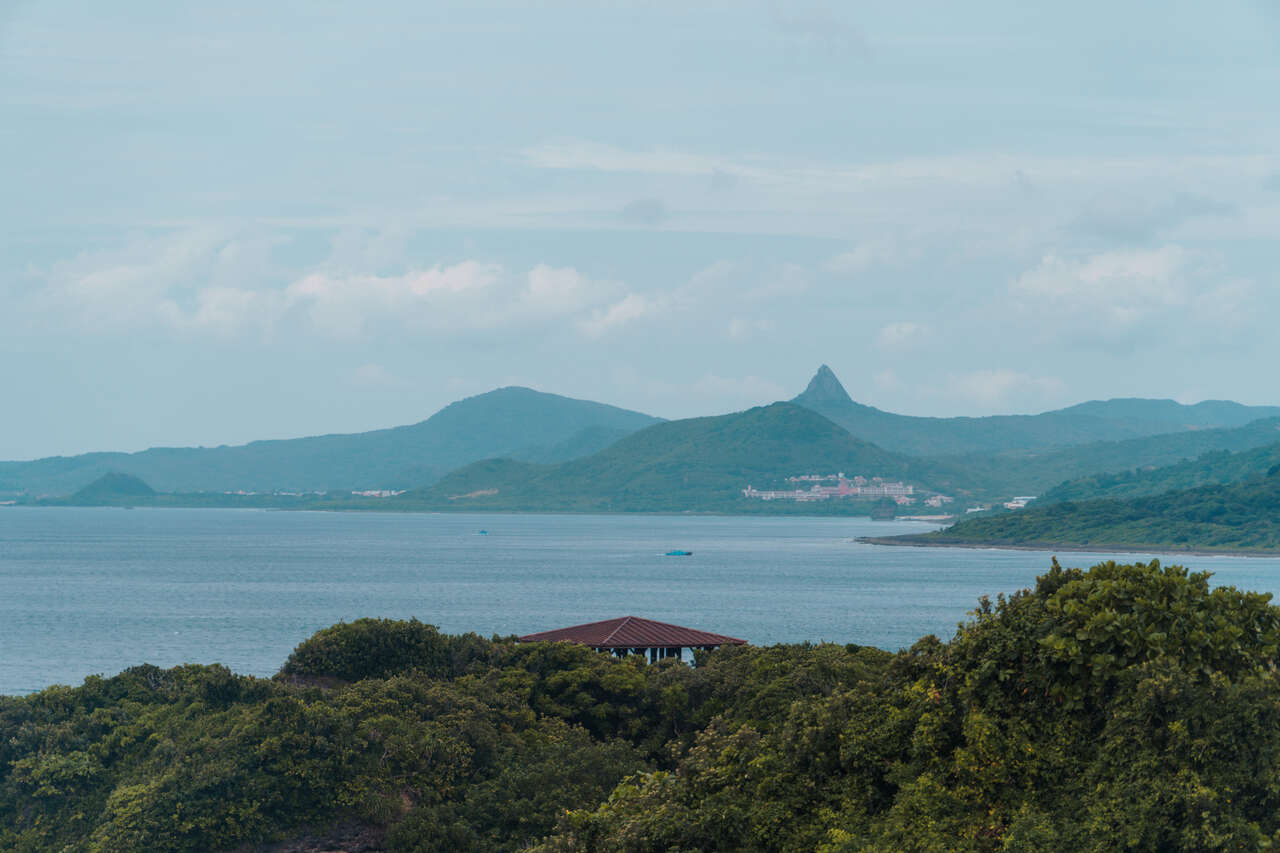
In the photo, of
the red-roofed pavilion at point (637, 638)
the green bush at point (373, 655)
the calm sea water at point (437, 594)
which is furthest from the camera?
the calm sea water at point (437, 594)

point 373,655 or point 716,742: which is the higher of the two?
point 716,742

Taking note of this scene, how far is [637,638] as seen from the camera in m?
47.3

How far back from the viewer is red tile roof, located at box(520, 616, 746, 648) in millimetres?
46562

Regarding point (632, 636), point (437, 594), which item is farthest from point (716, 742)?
point (437, 594)

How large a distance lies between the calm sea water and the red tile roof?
3004cm

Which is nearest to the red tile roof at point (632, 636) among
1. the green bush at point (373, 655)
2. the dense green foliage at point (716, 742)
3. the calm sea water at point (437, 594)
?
the dense green foliage at point (716, 742)

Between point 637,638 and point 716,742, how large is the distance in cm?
A: 2406

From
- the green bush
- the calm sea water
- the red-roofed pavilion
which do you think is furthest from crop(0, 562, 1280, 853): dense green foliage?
the calm sea water

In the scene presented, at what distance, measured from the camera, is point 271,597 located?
11825 centimetres

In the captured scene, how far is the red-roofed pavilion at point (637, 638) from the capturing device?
153 feet

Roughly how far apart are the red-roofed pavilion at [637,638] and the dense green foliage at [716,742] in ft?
21.7

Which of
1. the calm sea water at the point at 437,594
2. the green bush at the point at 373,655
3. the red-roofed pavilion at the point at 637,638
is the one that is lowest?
the calm sea water at the point at 437,594

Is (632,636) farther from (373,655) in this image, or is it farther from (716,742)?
(716,742)

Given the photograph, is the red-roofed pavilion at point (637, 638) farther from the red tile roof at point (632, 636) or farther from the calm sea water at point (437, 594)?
the calm sea water at point (437, 594)
